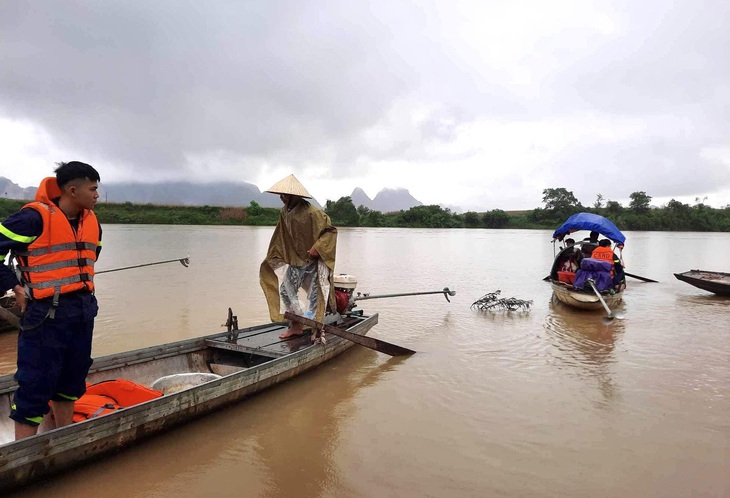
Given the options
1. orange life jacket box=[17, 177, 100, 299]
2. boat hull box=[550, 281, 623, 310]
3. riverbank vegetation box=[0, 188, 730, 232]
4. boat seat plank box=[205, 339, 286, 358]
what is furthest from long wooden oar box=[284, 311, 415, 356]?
riverbank vegetation box=[0, 188, 730, 232]

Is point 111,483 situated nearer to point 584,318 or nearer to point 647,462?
point 647,462

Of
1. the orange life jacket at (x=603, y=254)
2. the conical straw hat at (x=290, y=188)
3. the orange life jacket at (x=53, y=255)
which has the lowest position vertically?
the orange life jacket at (x=603, y=254)

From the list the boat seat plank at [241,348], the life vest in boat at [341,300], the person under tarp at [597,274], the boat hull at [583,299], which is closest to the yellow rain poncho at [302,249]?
the life vest in boat at [341,300]

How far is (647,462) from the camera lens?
357 cm

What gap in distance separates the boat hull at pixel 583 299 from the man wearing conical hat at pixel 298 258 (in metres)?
5.77

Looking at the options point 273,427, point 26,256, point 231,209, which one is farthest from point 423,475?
point 231,209

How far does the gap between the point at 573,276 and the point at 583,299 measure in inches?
44.7

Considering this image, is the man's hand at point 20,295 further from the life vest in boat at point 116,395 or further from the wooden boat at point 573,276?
the wooden boat at point 573,276

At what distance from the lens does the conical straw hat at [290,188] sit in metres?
4.96

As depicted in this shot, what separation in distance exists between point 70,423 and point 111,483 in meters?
0.49

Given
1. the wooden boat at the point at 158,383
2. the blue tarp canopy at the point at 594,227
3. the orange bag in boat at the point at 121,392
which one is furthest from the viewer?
the blue tarp canopy at the point at 594,227

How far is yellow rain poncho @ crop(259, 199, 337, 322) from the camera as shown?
518 cm

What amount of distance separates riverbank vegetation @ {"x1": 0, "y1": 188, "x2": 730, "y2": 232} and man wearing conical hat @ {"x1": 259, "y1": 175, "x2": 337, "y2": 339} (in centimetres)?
4229

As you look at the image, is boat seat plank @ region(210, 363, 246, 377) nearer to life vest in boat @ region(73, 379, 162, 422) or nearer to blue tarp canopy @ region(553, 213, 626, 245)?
life vest in boat @ region(73, 379, 162, 422)
